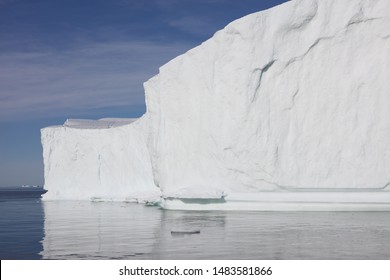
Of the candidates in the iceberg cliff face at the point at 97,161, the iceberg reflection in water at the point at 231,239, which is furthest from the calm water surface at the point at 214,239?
the iceberg cliff face at the point at 97,161

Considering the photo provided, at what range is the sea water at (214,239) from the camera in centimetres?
868

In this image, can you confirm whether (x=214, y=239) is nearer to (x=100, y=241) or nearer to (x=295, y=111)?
(x=100, y=241)

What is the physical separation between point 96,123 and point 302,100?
20.5 m

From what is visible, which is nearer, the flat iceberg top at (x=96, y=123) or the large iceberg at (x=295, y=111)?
the large iceberg at (x=295, y=111)

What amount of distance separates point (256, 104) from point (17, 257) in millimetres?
11786

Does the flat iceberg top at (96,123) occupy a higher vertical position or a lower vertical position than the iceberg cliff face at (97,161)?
higher

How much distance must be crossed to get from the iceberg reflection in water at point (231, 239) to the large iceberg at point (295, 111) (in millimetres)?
3044

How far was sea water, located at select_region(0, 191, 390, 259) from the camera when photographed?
8680mm

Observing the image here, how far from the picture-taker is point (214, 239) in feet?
34.6

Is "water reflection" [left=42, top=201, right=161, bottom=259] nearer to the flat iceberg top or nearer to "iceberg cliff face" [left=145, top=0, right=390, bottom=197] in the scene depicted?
"iceberg cliff face" [left=145, top=0, right=390, bottom=197]

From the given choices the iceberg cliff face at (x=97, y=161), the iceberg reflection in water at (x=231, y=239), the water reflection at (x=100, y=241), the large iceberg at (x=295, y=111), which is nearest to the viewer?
the iceberg reflection in water at (x=231, y=239)

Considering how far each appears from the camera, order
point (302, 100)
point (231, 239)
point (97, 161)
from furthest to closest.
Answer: point (97, 161)
point (302, 100)
point (231, 239)

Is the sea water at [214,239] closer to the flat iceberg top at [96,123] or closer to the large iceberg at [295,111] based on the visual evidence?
the large iceberg at [295,111]

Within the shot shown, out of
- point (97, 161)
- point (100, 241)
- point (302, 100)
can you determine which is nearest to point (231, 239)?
point (100, 241)
